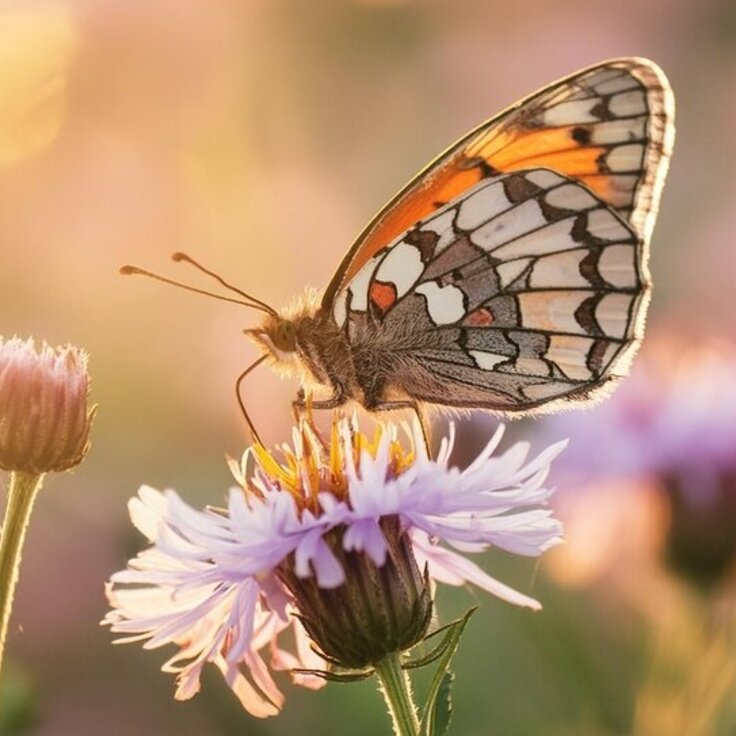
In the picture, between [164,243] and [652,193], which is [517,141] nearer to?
[652,193]

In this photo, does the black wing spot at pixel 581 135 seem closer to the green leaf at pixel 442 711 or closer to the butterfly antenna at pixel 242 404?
the butterfly antenna at pixel 242 404

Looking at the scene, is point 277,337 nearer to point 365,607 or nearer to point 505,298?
point 505,298

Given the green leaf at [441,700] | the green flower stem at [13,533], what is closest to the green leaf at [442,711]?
the green leaf at [441,700]

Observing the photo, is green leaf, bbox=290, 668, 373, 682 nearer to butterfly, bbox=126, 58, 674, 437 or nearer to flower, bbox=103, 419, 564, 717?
flower, bbox=103, 419, 564, 717

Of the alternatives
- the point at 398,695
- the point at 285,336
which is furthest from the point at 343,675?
the point at 285,336

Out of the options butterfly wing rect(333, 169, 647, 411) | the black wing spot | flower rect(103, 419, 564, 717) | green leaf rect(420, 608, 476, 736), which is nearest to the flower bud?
flower rect(103, 419, 564, 717)

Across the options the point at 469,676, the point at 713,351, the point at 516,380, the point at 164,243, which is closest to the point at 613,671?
the point at 469,676
